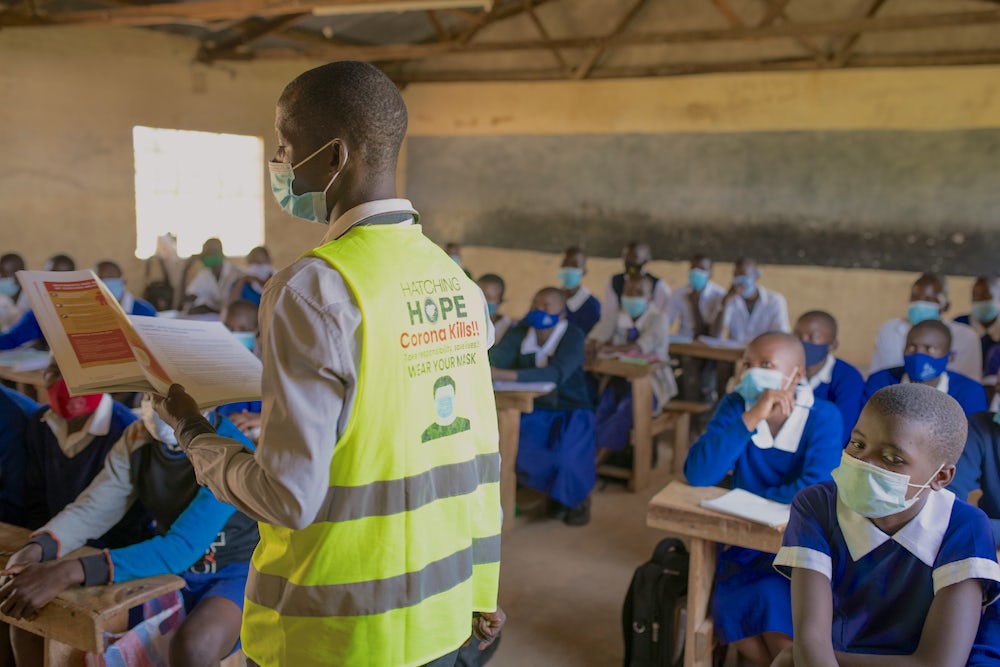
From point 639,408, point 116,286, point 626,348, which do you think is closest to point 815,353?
point 639,408

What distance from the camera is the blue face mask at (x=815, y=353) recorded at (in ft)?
13.1

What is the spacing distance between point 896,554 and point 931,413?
327 mm

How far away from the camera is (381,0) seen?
609cm

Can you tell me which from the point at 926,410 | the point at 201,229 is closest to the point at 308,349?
the point at 926,410

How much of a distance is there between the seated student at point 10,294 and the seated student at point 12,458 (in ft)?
10.3

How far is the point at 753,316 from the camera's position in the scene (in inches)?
270

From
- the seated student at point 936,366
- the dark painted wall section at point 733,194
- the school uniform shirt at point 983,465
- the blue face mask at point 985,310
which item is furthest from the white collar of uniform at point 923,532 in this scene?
the dark painted wall section at point 733,194

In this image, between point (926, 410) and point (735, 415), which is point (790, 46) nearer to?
point (735, 415)

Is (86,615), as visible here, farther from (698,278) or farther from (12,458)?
(698,278)

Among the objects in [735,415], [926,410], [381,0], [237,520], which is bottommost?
[237,520]

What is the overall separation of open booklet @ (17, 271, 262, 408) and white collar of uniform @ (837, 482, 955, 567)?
4.45 ft

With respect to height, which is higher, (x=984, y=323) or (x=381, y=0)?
(x=381, y=0)

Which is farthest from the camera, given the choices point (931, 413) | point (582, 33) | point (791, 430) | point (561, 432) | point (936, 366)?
point (582, 33)

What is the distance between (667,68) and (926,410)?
324 inches
